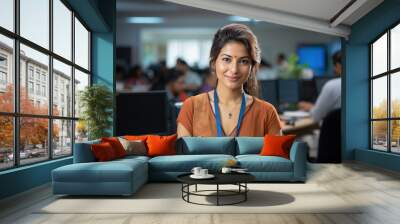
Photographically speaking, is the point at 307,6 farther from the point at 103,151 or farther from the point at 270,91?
the point at 103,151

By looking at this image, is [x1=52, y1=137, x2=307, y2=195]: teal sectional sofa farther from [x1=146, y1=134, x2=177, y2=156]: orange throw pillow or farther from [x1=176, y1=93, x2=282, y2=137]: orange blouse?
[x1=176, y1=93, x2=282, y2=137]: orange blouse

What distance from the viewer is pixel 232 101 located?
7477 mm

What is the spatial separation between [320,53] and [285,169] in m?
13.8

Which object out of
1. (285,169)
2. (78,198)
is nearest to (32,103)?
(78,198)

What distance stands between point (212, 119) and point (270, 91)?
1627 millimetres

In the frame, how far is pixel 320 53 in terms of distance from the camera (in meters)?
19.0

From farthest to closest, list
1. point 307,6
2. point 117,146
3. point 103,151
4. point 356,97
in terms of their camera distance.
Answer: point 356,97 < point 307,6 < point 117,146 < point 103,151

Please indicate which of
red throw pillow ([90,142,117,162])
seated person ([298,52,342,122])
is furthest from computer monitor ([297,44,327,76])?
red throw pillow ([90,142,117,162])

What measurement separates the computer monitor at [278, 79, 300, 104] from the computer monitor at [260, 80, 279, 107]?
0.15 meters

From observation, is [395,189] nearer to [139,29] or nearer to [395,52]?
[395,52]


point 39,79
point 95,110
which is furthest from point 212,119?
point 39,79

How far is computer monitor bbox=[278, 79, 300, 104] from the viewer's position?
29.0ft

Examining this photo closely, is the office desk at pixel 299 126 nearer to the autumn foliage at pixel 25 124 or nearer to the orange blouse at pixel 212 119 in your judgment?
the orange blouse at pixel 212 119

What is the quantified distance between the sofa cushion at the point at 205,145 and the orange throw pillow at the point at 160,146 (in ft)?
0.64
